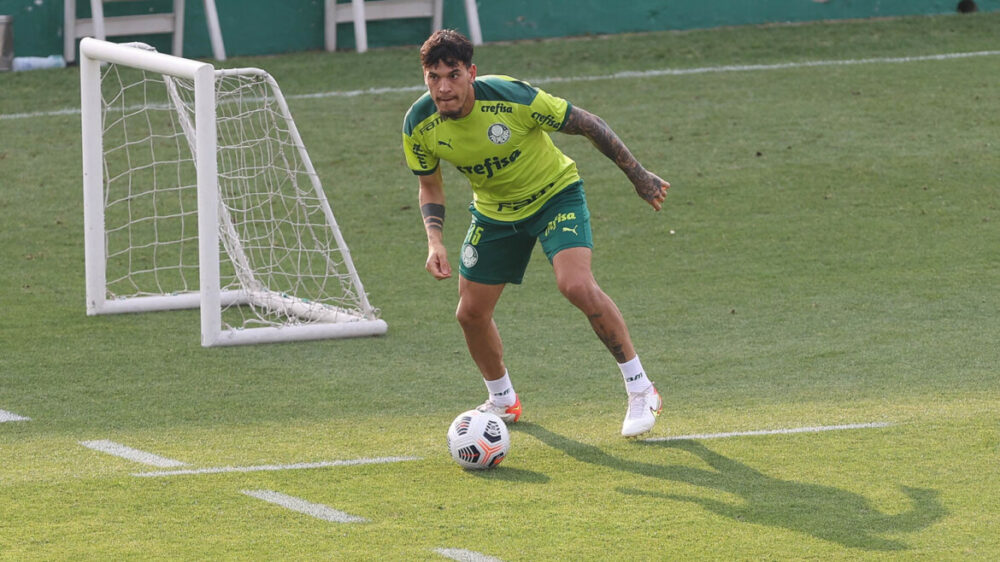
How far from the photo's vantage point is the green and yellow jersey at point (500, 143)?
21.1ft

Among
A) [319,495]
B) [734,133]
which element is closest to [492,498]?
[319,495]

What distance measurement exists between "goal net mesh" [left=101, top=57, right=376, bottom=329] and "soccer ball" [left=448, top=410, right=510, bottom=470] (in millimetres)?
3125

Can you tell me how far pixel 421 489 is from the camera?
5.80 metres

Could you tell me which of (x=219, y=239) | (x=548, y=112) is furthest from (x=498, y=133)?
(x=219, y=239)

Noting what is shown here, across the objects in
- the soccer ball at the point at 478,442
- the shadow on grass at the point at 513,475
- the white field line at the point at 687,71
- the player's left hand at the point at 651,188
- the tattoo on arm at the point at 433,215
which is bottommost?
the shadow on grass at the point at 513,475

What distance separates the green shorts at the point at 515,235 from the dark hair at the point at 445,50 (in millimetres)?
802

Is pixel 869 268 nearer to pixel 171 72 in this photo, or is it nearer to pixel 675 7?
pixel 171 72

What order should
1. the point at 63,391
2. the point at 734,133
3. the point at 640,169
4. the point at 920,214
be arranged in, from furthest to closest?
the point at 734,133
the point at 920,214
the point at 63,391
the point at 640,169

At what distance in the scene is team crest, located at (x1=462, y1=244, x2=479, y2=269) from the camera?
6691 mm

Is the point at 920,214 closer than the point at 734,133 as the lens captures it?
Yes

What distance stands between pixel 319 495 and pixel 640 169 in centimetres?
214

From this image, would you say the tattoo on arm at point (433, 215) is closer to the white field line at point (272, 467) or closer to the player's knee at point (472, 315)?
the player's knee at point (472, 315)

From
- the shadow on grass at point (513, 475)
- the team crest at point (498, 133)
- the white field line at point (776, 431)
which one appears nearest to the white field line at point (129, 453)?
the shadow on grass at point (513, 475)

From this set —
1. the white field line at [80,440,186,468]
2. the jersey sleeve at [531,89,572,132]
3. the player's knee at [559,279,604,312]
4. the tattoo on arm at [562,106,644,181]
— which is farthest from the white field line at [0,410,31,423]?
the tattoo on arm at [562,106,644,181]
